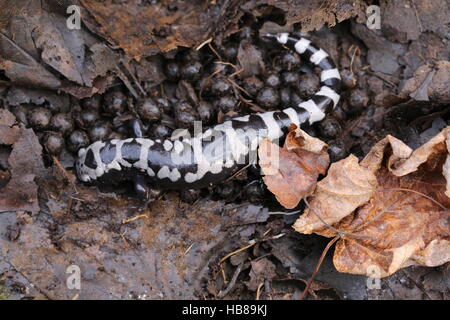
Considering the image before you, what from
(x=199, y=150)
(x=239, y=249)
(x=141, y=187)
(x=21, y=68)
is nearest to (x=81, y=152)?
(x=141, y=187)

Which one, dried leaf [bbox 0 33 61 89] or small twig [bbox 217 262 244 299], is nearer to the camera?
small twig [bbox 217 262 244 299]

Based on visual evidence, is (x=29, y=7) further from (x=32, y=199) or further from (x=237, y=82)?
(x=237, y=82)

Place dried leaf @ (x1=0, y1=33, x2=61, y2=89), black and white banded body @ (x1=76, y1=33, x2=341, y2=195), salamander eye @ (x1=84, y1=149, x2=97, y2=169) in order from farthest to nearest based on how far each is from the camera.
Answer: salamander eye @ (x1=84, y1=149, x2=97, y2=169) → black and white banded body @ (x1=76, y1=33, x2=341, y2=195) → dried leaf @ (x1=0, y1=33, x2=61, y2=89)

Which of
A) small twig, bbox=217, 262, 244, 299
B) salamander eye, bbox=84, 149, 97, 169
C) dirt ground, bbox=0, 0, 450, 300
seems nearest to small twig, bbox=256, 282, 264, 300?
dirt ground, bbox=0, 0, 450, 300

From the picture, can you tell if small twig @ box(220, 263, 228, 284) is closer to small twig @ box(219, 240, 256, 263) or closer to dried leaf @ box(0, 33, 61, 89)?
small twig @ box(219, 240, 256, 263)

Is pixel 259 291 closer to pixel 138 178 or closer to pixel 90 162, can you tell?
pixel 138 178
